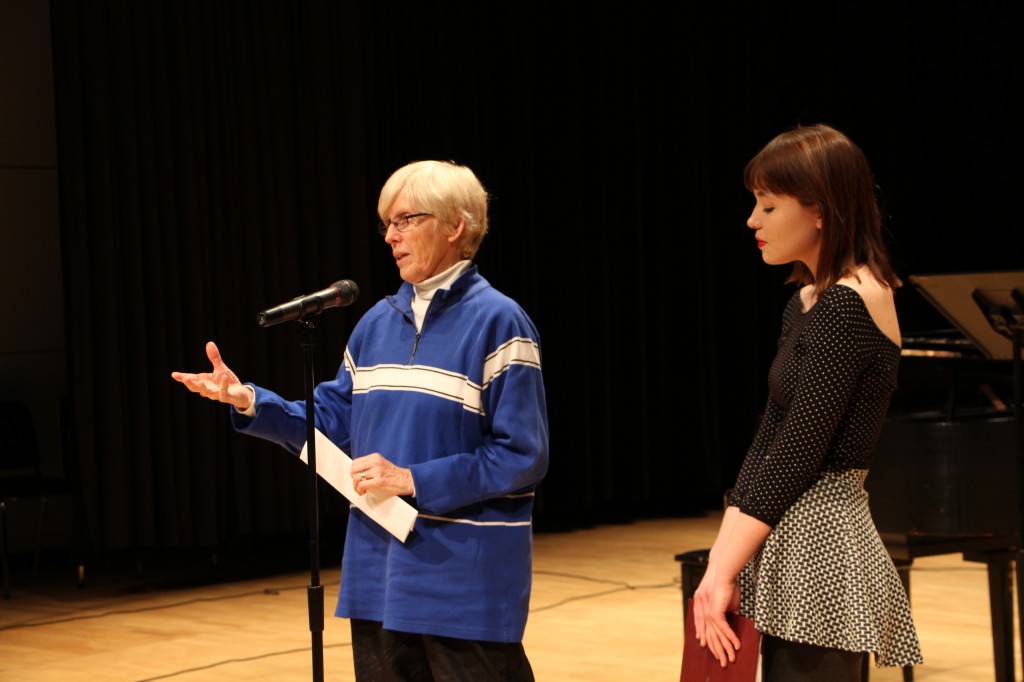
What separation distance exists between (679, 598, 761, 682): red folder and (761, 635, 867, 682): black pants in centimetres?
3

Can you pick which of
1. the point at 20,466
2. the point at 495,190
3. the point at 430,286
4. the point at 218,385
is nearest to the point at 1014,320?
the point at 430,286

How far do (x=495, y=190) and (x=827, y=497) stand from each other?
577cm

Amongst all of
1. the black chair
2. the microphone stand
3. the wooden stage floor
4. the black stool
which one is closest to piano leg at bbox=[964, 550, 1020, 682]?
the wooden stage floor

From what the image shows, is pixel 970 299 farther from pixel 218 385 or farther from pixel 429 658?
pixel 218 385

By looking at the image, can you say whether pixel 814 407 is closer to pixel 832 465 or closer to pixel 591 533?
pixel 832 465

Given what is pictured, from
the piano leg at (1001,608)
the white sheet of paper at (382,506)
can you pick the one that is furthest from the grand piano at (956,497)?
the white sheet of paper at (382,506)

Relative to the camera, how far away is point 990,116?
27.6 feet

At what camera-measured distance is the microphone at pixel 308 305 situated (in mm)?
2465

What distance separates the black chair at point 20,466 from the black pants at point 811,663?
16.1ft

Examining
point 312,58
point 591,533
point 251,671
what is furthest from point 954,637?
point 312,58

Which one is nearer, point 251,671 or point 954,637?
point 251,671

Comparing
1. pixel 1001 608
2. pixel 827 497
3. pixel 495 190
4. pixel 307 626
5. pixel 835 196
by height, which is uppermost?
pixel 495 190

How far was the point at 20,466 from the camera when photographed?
21.0ft

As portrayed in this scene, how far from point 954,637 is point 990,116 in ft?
14.5
